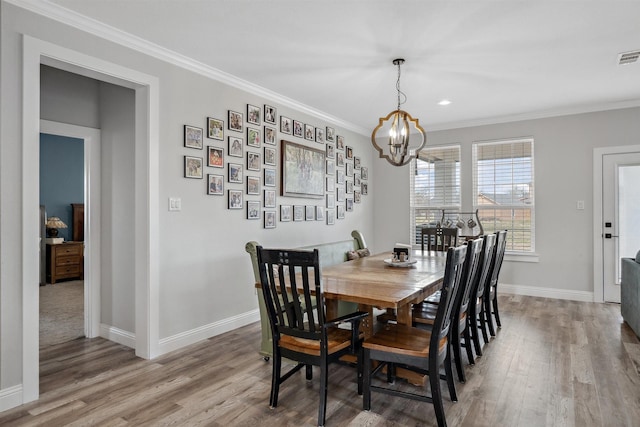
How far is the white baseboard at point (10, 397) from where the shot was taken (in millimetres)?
2285

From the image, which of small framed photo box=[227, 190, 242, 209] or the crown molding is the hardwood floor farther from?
the crown molding

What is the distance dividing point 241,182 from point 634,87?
440 cm

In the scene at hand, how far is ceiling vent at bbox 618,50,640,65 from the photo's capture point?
3287mm

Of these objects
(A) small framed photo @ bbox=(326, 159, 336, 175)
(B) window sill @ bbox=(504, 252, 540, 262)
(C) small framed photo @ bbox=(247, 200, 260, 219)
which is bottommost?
(B) window sill @ bbox=(504, 252, 540, 262)

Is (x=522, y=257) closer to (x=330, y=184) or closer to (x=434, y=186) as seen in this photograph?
(x=434, y=186)

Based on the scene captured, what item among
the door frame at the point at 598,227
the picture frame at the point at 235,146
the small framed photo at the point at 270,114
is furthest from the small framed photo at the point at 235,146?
the door frame at the point at 598,227

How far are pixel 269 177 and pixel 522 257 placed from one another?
3747mm

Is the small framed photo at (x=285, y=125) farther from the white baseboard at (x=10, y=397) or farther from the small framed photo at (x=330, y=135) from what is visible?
the white baseboard at (x=10, y=397)


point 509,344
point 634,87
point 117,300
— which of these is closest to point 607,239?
point 634,87

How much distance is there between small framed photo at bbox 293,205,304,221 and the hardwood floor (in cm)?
165

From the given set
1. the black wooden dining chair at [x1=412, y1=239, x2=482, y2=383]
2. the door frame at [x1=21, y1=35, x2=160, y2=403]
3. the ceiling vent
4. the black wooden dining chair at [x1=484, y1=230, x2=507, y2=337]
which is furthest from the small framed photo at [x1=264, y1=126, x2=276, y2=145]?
the ceiling vent

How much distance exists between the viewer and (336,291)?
2.22 m

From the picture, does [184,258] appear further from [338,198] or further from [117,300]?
[338,198]

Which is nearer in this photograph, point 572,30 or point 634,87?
point 572,30
